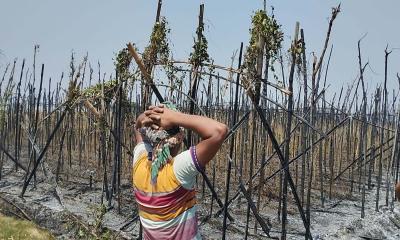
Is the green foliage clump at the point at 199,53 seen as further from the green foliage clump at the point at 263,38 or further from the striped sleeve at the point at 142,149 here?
the striped sleeve at the point at 142,149

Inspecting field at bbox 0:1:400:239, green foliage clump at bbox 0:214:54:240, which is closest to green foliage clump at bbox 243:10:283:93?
field at bbox 0:1:400:239

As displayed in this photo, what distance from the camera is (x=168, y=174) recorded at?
6.07 ft

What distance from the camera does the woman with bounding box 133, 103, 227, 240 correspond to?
1.79 metres

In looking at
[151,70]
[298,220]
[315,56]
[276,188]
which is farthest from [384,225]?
[151,70]

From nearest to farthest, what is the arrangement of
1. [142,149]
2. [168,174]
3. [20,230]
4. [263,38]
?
[168,174]
[142,149]
[263,38]
[20,230]

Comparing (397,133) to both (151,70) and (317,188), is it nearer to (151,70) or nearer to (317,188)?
(317,188)

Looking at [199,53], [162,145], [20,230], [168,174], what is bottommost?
[20,230]

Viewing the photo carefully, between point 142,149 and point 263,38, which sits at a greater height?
point 263,38

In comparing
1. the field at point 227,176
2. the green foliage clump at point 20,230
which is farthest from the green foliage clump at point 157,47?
the green foliage clump at point 20,230

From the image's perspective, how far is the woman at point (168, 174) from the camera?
1.79 metres

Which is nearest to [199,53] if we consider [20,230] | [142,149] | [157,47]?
[157,47]

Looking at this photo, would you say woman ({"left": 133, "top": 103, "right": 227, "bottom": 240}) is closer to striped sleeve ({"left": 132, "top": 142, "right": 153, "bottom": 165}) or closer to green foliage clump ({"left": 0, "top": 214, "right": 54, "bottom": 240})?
striped sleeve ({"left": 132, "top": 142, "right": 153, "bottom": 165})

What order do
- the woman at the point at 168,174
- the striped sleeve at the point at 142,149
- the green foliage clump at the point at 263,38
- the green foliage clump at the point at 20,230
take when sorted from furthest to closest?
the green foliage clump at the point at 20,230
the green foliage clump at the point at 263,38
the striped sleeve at the point at 142,149
the woman at the point at 168,174

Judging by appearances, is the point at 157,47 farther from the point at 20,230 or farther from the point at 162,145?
the point at 20,230
